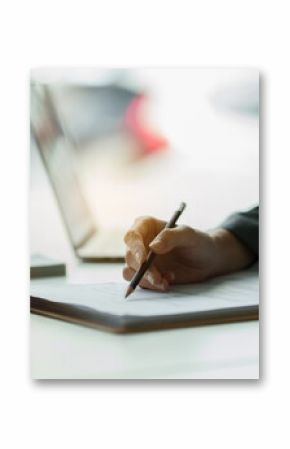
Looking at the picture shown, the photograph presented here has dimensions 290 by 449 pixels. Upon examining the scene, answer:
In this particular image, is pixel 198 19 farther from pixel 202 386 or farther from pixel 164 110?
pixel 202 386

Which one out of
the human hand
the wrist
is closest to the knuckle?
the human hand

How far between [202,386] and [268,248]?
0.25 m

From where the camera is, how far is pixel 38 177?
3.82 feet

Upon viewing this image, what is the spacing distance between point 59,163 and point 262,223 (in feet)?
1.16

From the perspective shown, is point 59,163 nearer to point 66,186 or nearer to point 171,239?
point 66,186

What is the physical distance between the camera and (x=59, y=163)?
1.17m

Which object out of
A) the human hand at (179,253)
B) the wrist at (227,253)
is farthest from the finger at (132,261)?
the wrist at (227,253)

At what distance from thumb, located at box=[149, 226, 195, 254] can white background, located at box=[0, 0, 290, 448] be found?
0.42 ft

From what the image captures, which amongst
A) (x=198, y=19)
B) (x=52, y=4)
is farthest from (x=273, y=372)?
(x=52, y=4)

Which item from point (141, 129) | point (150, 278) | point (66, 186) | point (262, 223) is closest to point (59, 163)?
point (66, 186)

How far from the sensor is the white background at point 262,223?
1.12 m

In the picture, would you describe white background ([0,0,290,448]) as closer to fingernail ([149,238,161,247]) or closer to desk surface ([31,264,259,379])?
desk surface ([31,264,259,379])

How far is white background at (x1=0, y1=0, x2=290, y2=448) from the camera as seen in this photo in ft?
3.69

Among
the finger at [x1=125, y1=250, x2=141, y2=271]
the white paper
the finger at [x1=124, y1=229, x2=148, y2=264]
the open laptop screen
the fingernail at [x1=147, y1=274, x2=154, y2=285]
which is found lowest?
the white paper
